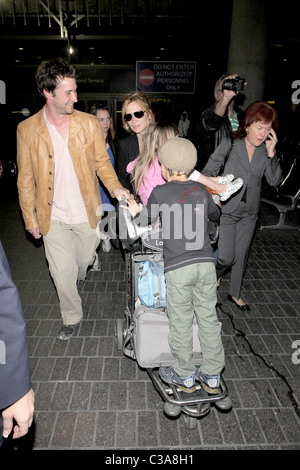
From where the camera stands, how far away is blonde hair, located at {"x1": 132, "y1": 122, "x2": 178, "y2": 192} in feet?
10.7

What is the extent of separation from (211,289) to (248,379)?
50.4 inches

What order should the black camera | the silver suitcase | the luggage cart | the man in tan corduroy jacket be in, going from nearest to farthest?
the luggage cart < the silver suitcase < the man in tan corduroy jacket < the black camera

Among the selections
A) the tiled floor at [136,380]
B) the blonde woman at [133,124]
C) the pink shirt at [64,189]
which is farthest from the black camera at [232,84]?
the tiled floor at [136,380]

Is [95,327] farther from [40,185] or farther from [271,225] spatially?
[271,225]

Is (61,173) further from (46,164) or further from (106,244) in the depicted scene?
(106,244)

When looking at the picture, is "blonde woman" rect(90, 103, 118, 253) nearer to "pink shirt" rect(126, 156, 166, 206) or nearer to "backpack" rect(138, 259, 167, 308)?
"pink shirt" rect(126, 156, 166, 206)

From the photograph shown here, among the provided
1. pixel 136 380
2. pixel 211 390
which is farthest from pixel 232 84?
pixel 136 380

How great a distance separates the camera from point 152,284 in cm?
289

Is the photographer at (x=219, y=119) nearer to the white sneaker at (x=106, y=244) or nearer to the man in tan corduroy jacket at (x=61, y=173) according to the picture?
the man in tan corduroy jacket at (x=61, y=173)

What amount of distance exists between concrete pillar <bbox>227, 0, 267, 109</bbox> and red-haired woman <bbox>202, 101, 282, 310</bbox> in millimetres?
6224

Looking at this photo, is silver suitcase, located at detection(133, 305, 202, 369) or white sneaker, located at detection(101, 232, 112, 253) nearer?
silver suitcase, located at detection(133, 305, 202, 369)

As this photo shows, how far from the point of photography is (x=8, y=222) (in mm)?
7980

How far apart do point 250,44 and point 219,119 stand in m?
6.67

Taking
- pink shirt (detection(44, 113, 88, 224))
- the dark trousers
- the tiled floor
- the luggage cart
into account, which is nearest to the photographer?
the dark trousers
